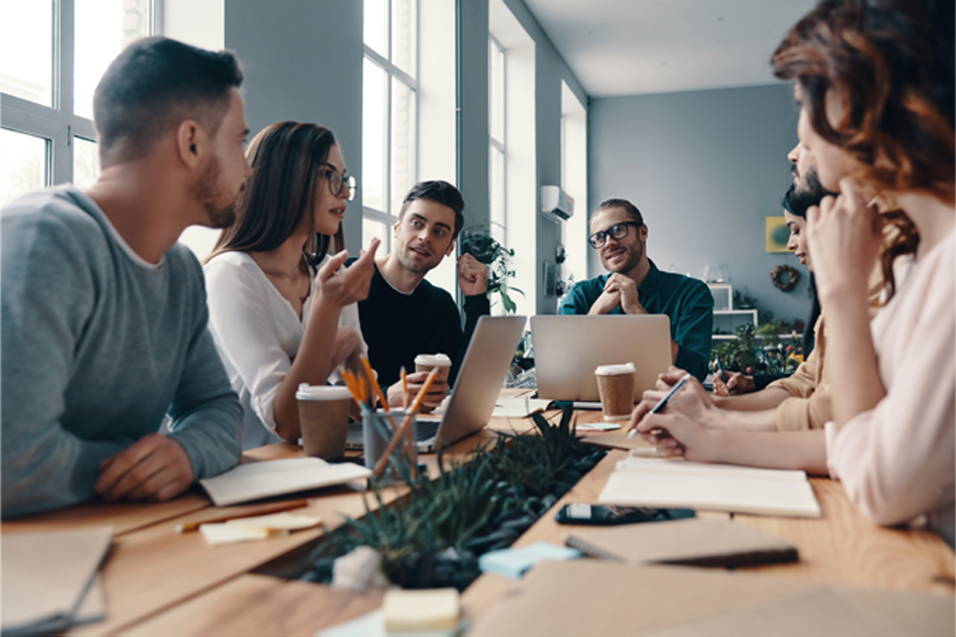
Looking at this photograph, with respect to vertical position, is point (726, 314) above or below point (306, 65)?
below

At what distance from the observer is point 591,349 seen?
1819mm

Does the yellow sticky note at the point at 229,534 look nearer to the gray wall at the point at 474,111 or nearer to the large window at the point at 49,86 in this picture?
the large window at the point at 49,86

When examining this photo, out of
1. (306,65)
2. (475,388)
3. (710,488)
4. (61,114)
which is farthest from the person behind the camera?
(306,65)

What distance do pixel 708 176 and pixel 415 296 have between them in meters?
6.22

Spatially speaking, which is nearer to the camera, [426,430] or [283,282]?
[426,430]

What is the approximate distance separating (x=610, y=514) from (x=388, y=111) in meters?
4.03

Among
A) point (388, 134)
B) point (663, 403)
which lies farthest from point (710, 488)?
point (388, 134)

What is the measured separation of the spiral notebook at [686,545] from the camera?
2.05 feet

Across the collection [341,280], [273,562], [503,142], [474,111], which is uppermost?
[503,142]

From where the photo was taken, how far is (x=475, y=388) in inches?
51.0

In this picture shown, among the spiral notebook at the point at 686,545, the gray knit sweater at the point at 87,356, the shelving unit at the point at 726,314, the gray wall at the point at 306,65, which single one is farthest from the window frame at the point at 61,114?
the shelving unit at the point at 726,314

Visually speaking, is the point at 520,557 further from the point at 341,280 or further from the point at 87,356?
the point at 341,280

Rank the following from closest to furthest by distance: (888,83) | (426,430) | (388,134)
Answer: (888,83) → (426,430) → (388,134)

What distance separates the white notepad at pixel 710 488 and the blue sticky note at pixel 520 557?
0.67 feet
